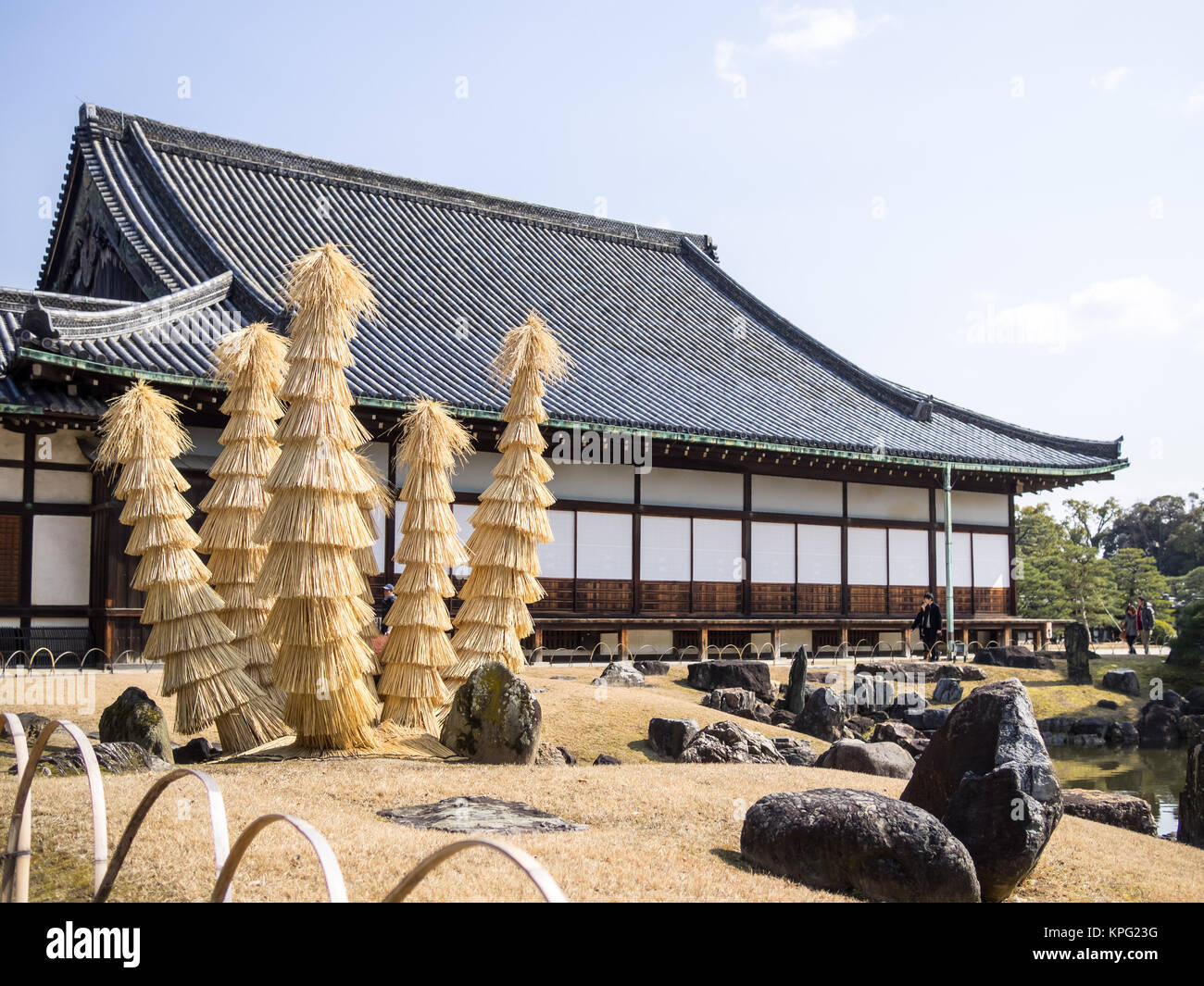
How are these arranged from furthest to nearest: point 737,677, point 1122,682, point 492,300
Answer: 1. point 492,300
2. point 1122,682
3. point 737,677

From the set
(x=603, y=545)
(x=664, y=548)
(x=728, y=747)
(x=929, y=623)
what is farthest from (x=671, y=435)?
(x=728, y=747)

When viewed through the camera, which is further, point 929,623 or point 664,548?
point 929,623

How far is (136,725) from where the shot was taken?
35.7ft

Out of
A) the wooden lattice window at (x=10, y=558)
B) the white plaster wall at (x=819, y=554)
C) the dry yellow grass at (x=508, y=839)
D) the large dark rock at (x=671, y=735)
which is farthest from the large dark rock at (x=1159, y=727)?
the wooden lattice window at (x=10, y=558)

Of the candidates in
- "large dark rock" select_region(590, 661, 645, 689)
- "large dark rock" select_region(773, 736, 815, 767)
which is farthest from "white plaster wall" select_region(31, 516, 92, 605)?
"large dark rock" select_region(773, 736, 815, 767)

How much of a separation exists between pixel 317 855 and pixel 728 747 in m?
9.62

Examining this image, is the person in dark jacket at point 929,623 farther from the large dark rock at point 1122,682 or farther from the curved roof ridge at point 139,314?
the curved roof ridge at point 139,314

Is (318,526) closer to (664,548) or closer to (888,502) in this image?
(664,548)

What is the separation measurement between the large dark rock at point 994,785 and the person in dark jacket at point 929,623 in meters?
15.9

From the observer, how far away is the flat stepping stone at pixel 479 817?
8.19 metres

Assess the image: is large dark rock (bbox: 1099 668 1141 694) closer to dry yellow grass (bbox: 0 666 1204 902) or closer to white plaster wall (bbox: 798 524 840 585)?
white plaster wall (bbox: 798 524 840 585)

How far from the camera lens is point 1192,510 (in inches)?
2763
